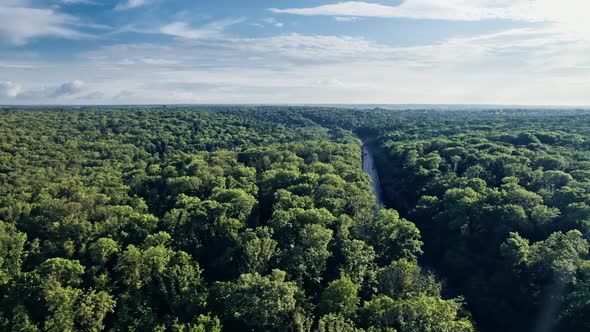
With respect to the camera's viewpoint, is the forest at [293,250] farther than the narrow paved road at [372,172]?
No

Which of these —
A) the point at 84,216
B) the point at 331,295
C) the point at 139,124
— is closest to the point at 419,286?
the point at 331,295

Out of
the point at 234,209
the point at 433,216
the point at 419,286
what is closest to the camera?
the point at 419,286

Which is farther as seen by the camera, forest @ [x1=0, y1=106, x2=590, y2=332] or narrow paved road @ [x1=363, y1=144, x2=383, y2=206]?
narrow paved road @ [x1=363, y1=144, x2=383, y2=206]

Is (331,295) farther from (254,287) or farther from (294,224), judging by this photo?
(294,224)
